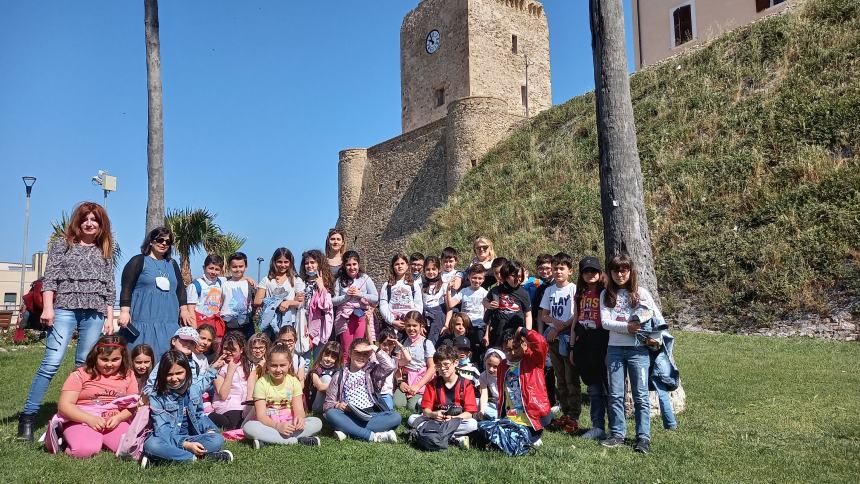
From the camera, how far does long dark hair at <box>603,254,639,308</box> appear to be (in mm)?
4387

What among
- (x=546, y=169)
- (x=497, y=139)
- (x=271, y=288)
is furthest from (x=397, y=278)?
(x=497, y=139)

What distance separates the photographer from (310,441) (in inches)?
172

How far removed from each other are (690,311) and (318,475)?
8591mm

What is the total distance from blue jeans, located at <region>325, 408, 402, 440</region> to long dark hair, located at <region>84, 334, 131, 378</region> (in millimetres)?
1540

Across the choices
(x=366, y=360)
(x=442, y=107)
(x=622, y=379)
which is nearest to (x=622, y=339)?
(x=622, y=379)

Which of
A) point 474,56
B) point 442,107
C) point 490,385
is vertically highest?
point 474,56

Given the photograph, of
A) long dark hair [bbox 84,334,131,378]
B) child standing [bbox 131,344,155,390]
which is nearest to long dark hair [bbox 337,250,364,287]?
child standing [bbox 131,344,155,390]

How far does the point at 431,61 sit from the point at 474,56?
3.13m

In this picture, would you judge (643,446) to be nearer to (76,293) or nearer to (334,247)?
(334,247)

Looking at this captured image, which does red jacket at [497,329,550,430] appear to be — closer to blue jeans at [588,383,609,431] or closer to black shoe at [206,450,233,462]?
blue jeans at [588,383,609,431]

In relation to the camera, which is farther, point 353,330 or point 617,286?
point 353,330

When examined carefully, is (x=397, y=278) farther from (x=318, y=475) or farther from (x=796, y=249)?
(x=796, y=249)

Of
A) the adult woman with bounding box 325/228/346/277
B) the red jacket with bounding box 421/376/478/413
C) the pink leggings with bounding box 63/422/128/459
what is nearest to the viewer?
the pink leggings with bounding box 63/422/128/459

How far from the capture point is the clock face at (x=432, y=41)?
30.5 metres
